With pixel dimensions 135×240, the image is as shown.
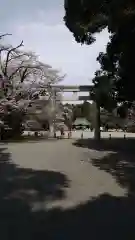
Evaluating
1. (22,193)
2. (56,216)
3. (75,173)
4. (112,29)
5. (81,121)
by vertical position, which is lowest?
(56,216)

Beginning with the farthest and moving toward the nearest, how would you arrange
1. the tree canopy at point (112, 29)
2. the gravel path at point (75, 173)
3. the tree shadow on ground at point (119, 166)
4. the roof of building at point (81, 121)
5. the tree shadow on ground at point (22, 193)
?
1. the roof of building at point (81, 121)
2. the tree canopy at point (112, 29)
3. the tree shadow on ground at point (119, 166)
4. the gravel path at point (75, 173)
5. the tree shadow on ground at point (22, 193)

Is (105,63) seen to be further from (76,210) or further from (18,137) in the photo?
(76,210)

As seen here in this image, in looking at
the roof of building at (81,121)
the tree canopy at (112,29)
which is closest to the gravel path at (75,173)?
the tree canopy at (112,29)

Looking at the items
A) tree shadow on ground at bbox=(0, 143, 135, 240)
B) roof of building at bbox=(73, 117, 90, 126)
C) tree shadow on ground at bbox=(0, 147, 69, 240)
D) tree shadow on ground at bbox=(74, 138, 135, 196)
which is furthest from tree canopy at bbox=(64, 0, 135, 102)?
roof of building at bbox=(73, 117, 90, 126)

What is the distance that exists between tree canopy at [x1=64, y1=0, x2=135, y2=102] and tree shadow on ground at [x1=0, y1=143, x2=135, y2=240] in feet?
19.3

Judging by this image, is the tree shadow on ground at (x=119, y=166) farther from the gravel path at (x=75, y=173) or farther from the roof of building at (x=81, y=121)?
the roof of building at (x=81, y=121)

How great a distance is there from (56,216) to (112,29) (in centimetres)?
894

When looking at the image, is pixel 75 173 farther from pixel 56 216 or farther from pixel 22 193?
pixel 56 216

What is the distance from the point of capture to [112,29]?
1316 cm

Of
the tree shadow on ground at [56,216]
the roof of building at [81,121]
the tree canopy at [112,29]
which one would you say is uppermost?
the tree canopy at [112,29]

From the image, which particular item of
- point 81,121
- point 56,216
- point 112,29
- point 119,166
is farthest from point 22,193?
point 81,121

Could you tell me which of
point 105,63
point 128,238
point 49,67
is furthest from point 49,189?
point 49,67

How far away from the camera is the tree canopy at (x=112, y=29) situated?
11.4 m

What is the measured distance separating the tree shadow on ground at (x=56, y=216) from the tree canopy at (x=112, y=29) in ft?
19.3
